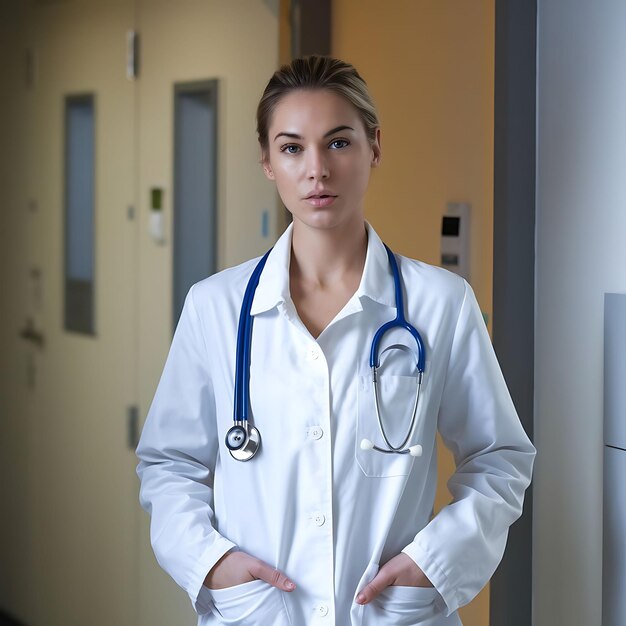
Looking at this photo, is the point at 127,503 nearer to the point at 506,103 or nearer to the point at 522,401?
the point at 522,401

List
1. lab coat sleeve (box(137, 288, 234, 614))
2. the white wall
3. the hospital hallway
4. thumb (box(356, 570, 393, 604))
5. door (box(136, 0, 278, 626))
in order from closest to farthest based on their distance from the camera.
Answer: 1. thumb (box(356, 570, 393, 604))
2. lab coat sleeve (box(137, 288, 234, 614))
3. the white wall
4. the hospital hallway
5. door (box(136, 0, 278, 626))

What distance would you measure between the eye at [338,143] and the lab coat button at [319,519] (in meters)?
0.55

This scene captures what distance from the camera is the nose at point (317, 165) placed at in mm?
1352

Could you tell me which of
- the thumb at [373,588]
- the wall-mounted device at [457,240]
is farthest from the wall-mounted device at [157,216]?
the thumb at [373,588]

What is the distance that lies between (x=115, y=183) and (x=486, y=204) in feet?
2.91

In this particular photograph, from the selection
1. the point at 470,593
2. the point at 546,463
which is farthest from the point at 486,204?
the point at 470,593

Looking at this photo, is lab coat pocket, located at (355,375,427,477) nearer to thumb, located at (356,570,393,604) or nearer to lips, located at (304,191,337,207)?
thumb, located at (356,570,393,604)

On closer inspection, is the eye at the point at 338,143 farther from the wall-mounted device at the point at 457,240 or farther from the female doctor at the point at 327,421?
the wall-mounted device at the point at 457,240

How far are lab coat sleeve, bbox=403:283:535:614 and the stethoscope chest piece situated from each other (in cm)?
27

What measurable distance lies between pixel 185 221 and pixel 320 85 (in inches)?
34.4

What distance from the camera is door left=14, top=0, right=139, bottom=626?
7.15 ft

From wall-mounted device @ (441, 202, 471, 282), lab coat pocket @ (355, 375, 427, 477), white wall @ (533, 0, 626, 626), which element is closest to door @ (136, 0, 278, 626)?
wall-mounted device @ (441, 202, 471, 282)

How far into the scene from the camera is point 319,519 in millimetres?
1344

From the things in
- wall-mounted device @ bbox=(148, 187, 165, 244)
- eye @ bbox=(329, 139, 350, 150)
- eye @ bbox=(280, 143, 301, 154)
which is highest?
eye @ bbox=(329, 139, 350, 150)
